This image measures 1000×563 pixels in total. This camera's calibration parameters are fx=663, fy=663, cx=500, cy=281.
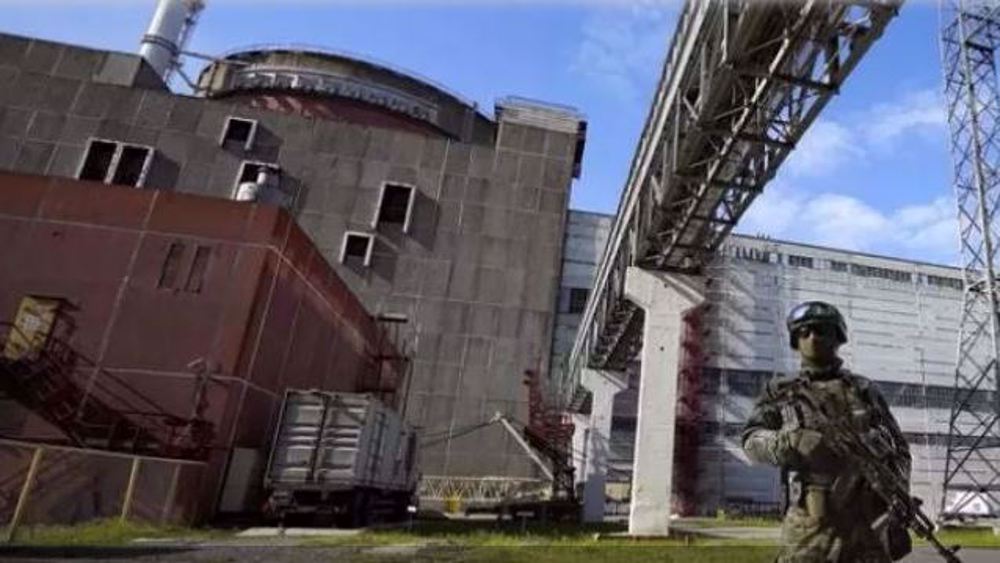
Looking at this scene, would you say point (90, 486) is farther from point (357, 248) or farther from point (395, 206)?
point (395, 206)

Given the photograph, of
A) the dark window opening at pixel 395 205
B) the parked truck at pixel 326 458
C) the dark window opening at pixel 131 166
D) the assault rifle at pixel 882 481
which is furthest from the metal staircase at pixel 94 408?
the dark window opening at pixel 131 166

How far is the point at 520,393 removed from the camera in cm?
3372

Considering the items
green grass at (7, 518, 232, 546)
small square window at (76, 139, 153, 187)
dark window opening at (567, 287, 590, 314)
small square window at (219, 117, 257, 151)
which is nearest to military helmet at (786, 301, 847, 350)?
green grass at (7, 518, 232, 546)

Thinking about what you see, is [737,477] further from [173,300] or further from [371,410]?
[173,300]

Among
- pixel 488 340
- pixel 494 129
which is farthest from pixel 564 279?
pixel 494 129

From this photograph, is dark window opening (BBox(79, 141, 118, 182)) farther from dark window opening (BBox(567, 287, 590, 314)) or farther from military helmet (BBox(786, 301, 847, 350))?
military helmet (BBox(786, 301, 847, 350))

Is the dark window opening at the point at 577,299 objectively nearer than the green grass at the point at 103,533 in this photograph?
No

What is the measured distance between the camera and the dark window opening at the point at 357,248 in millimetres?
35469

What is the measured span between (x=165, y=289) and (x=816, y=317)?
15.9 metres

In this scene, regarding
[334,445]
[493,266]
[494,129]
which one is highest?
[494,129]

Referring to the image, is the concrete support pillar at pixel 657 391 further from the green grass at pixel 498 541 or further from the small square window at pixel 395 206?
the small square window at pixel 395 206

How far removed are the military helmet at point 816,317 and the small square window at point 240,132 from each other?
38.3 meters

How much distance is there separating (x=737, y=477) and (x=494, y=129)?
2886 cm

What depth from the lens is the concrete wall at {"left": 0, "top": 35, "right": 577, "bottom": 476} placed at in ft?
112
